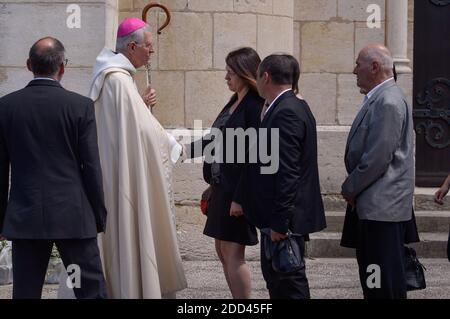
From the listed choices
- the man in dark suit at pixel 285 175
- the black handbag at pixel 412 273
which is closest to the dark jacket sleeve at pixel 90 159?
the man in dark suit at pixel 285 175

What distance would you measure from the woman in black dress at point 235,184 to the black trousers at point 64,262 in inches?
45.5

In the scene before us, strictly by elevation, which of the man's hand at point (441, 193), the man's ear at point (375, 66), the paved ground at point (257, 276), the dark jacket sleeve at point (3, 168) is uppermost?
the man's ear at point (375, 66)

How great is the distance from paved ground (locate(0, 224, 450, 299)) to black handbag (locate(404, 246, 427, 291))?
1.33 metres

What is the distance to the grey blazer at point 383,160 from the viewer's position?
247 inches

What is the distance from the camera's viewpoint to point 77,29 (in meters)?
8.92

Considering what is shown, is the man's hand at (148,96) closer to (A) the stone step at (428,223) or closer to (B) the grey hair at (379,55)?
(B) the grey hair at (379,55)

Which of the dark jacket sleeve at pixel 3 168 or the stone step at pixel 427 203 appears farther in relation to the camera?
the stone step at pixel 427 203

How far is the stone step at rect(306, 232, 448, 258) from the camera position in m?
9.27

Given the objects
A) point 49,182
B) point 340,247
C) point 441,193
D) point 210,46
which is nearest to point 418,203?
point 340,247

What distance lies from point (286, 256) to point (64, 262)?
120 cm

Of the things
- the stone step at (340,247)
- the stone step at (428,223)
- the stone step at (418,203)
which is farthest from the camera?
the stone step at (418,203)

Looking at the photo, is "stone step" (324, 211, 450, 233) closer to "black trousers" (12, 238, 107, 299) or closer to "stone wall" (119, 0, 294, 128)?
"stone wall" (119, 0, 294, 128)
